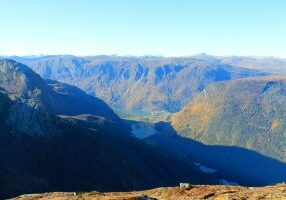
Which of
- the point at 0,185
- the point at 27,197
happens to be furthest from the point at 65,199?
the point at 0,185

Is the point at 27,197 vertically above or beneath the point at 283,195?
beneath

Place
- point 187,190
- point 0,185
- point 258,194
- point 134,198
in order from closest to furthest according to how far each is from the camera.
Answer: point 134,198 < point 258,194 < point 187,190 < point 0,185

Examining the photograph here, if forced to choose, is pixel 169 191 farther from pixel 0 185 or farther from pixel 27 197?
pixel 0 185

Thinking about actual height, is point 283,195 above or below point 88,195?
above

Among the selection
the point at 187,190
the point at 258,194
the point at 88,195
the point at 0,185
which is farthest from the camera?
the point at 0,185

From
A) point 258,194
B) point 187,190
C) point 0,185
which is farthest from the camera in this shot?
point 0,185

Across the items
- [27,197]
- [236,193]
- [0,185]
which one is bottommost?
[0,185]

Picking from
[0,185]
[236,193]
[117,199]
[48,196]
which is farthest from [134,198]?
[0,185]

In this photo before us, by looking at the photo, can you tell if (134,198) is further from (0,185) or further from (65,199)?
(0,185)

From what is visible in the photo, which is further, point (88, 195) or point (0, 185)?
point (0, 185)
